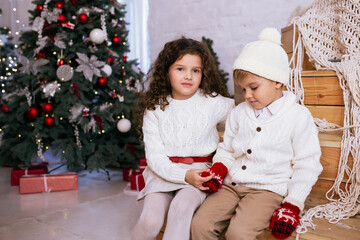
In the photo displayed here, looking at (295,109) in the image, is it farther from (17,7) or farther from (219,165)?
(17,7)

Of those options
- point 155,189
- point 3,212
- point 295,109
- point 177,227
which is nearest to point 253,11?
point 295,109

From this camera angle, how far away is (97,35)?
7.59ft

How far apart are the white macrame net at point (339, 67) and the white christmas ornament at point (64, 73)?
139cm

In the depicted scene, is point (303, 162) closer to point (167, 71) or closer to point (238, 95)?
point (167, 71)

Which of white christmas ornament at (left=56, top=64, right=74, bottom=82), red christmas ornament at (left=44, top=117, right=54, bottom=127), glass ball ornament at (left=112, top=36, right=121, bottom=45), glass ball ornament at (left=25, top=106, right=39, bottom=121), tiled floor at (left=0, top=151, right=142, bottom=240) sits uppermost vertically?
glass ball ornament at (left=112, top=36, right=121, bottom=45)

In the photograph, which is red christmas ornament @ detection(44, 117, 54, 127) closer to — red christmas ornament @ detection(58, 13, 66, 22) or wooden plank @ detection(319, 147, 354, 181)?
red christmas ornament @ detection(58, 13, 66, 22)

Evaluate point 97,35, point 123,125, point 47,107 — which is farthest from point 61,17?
point 123,125

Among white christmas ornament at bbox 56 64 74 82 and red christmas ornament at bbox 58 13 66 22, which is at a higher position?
red christmas ornament at bbox 58 13 66 22

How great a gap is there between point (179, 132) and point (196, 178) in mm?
228

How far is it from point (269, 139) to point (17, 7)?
3188 millimetres

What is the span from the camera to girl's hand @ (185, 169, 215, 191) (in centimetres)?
126

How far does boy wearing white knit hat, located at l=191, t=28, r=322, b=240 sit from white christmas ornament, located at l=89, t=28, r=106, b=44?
4.43 feet

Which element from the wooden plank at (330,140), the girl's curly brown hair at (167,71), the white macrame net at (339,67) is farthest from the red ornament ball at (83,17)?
the wooden plank at (330,140)

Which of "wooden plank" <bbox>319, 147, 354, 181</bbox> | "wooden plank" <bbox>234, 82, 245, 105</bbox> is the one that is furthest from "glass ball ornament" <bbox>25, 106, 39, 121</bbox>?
"wooden plank" <bbox>319, 147, 354, 181</bbox>
